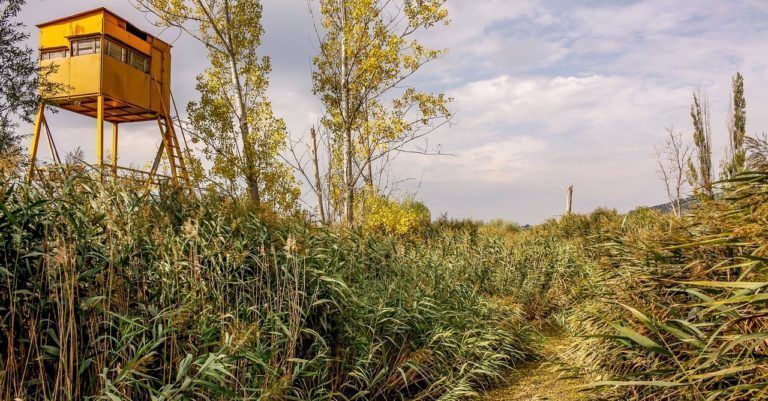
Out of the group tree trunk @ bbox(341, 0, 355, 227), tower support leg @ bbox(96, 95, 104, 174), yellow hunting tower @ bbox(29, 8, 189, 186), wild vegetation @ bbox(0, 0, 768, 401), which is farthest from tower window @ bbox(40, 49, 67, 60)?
wild vegetation @ bbox(0, 0, 768, 401)

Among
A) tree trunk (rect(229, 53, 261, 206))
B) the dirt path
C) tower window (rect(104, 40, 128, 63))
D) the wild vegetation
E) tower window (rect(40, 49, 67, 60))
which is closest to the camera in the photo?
the wild vegetation

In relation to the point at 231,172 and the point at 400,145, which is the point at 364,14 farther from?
the point at 231,172

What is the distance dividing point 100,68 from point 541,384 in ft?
37.7

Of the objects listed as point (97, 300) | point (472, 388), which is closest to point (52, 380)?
point (97, 300)

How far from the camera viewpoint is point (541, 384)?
4551 millimetres

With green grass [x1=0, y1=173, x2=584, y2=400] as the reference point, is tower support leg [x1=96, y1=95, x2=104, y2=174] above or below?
above

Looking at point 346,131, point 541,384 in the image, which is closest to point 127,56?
point 346,131

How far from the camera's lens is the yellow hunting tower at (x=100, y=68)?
38.9 feet

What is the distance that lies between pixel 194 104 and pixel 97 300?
9.65 m

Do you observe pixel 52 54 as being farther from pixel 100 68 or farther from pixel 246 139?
pixel 246 139

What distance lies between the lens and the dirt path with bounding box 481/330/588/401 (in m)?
3.97

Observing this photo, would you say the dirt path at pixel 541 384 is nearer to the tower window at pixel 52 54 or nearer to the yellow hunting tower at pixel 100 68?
the yellow hunting tower at pixel 100 68

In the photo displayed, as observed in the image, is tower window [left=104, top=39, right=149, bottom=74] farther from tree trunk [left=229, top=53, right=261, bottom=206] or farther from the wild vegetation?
the wild vegetation

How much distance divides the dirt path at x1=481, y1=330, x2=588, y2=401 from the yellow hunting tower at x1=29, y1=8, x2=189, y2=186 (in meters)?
8.85
